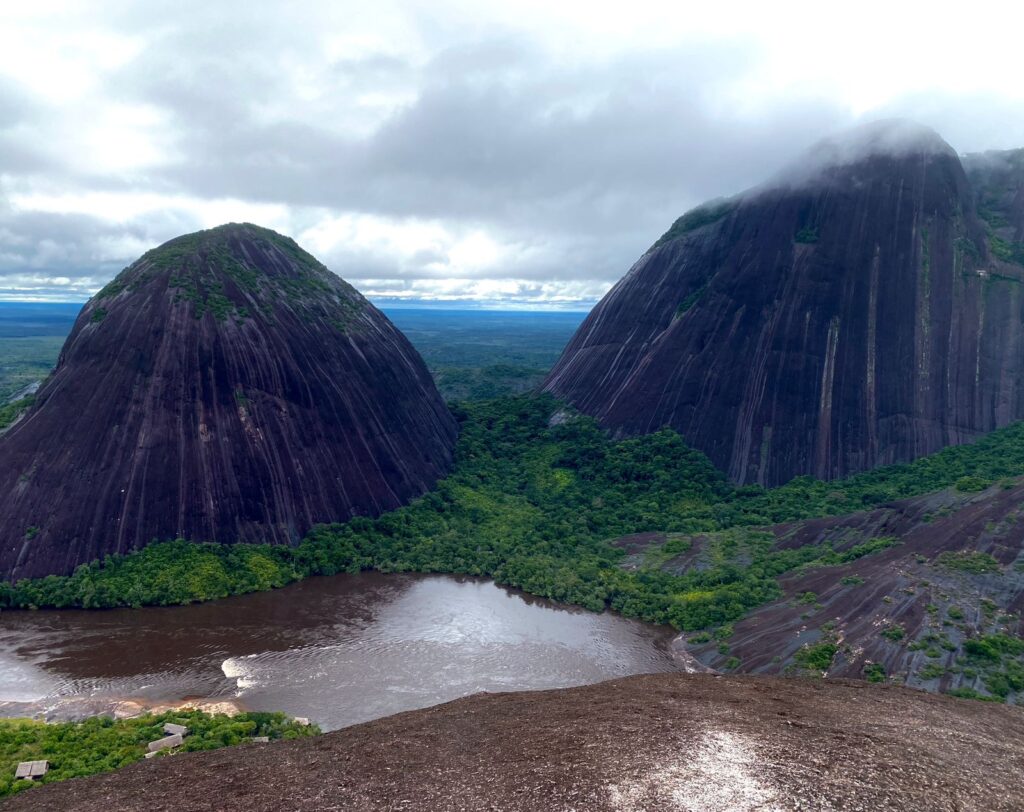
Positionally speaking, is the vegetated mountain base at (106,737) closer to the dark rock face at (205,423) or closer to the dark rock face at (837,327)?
the dark rock face at (205,423)

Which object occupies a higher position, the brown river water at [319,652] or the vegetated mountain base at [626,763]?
the vegetated mountain base at [626,763]

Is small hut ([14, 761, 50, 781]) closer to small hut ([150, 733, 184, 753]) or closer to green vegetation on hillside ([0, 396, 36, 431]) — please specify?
small hut ([150, 733, 184, 753])

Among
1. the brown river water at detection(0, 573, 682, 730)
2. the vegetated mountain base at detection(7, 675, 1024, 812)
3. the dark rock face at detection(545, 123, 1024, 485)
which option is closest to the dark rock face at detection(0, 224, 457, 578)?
the brown river water at detection(0, 573, 682, 730)

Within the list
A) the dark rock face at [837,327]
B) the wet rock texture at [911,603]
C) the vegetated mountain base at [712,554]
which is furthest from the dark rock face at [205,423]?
the wet rock texture at [911,603]

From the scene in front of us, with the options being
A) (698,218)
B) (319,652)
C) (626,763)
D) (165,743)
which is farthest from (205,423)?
(698,218)

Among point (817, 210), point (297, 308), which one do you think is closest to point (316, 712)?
point (297, 308)

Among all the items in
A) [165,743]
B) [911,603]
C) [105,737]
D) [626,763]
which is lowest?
[105,737]

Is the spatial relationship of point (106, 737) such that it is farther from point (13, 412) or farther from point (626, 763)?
point (13, 412)
